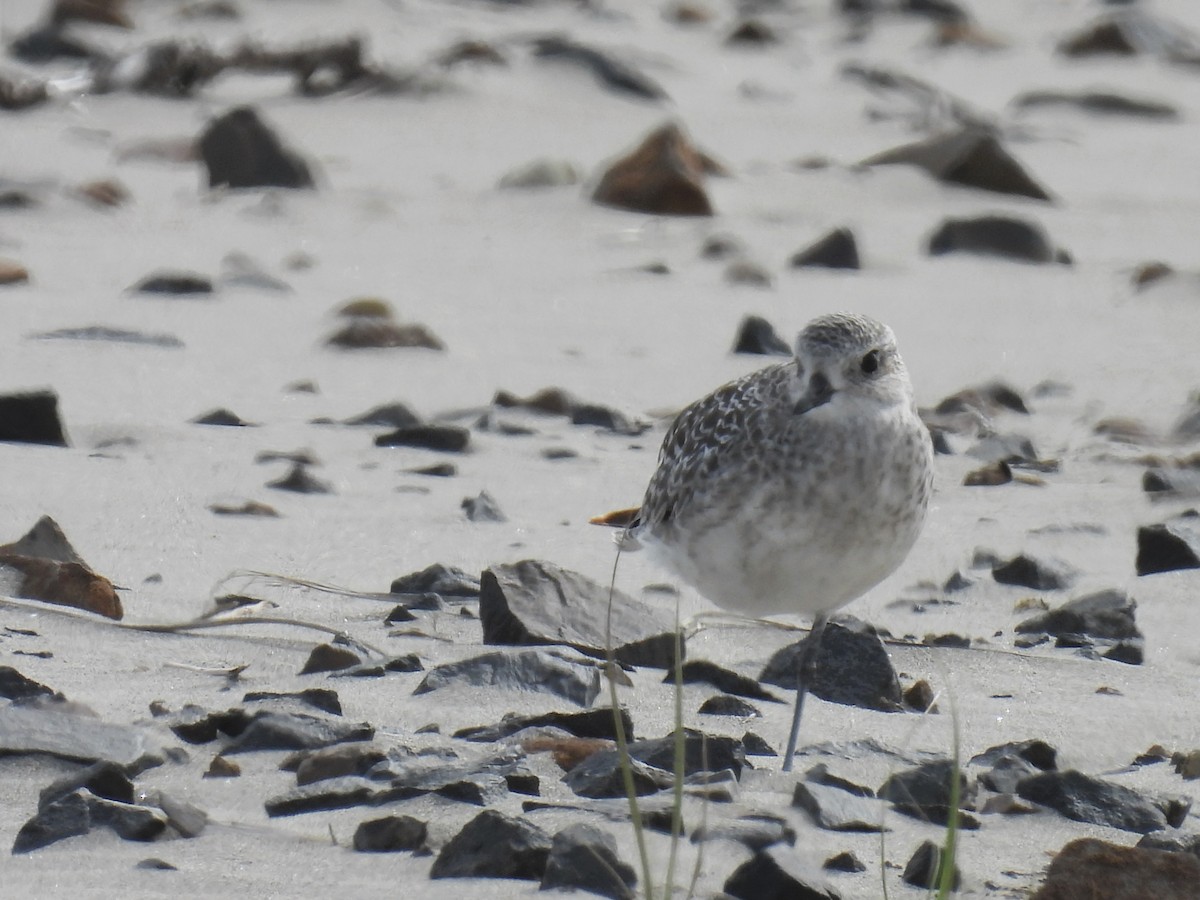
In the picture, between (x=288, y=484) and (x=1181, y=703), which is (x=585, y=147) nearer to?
(x=288, y=484)

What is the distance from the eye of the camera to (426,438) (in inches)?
253

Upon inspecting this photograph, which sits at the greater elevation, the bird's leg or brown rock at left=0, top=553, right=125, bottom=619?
the bird's leg

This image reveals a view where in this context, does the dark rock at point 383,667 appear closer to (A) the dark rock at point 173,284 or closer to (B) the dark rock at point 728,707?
(B) the dark rock at point 728,707

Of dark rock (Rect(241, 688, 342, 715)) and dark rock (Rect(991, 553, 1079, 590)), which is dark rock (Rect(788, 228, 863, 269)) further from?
dark rock (Rect(241, 688, 342, 715))

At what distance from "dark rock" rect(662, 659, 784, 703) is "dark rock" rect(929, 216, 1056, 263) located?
4570mm

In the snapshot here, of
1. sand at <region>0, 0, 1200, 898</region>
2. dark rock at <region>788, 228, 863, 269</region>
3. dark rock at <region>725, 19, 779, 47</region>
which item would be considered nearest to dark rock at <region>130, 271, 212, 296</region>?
sand at <region>0, 0, 1200, 898</region>

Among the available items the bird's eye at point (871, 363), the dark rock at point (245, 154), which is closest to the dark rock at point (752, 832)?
the bird's eye at point (871, 363)

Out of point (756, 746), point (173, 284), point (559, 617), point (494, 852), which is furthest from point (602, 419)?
point (494, 852)

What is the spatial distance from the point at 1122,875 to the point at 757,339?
4.51 m

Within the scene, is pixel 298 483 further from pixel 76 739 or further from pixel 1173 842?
pixel 1173 842

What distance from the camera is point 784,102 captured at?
11.8m

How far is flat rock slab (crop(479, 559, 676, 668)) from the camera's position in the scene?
15.5 ft

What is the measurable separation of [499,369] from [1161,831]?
3977 millimetres

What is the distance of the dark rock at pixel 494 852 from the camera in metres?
3.29
